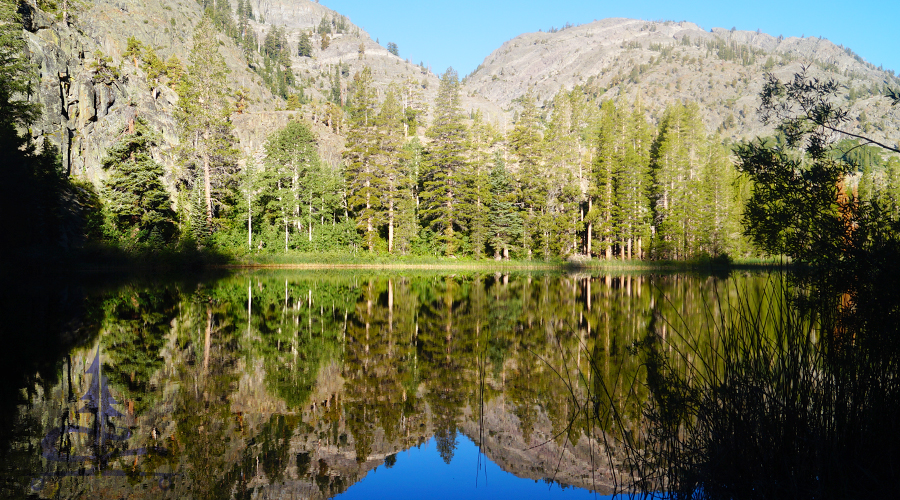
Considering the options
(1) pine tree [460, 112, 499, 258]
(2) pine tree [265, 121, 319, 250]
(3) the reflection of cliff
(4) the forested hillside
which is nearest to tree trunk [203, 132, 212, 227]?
(4) the forested hillside

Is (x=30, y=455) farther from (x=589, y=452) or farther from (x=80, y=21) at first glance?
(x=80, y=21)

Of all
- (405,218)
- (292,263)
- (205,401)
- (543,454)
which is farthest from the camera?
(405,218)

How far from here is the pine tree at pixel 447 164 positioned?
43.6 m

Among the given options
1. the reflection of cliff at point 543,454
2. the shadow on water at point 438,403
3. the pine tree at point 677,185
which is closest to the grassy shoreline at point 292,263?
the pine tree at point 677,185

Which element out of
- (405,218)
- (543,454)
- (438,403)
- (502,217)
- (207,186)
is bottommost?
(543,454)

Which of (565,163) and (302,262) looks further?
(565,163)

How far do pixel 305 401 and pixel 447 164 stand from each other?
38326mm

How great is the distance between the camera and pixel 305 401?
6.89m

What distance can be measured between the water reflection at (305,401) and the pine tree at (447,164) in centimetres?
3006

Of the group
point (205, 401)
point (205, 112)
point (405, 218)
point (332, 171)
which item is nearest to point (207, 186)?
point (205, 112)

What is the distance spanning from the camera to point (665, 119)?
52969mm

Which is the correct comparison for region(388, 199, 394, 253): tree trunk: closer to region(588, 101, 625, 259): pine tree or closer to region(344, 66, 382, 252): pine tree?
region(344, 66, 382, 252): pine tree

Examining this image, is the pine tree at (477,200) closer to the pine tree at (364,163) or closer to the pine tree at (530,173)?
the pine tree at (530,173)

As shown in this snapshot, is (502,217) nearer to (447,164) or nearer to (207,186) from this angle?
(447,164)
